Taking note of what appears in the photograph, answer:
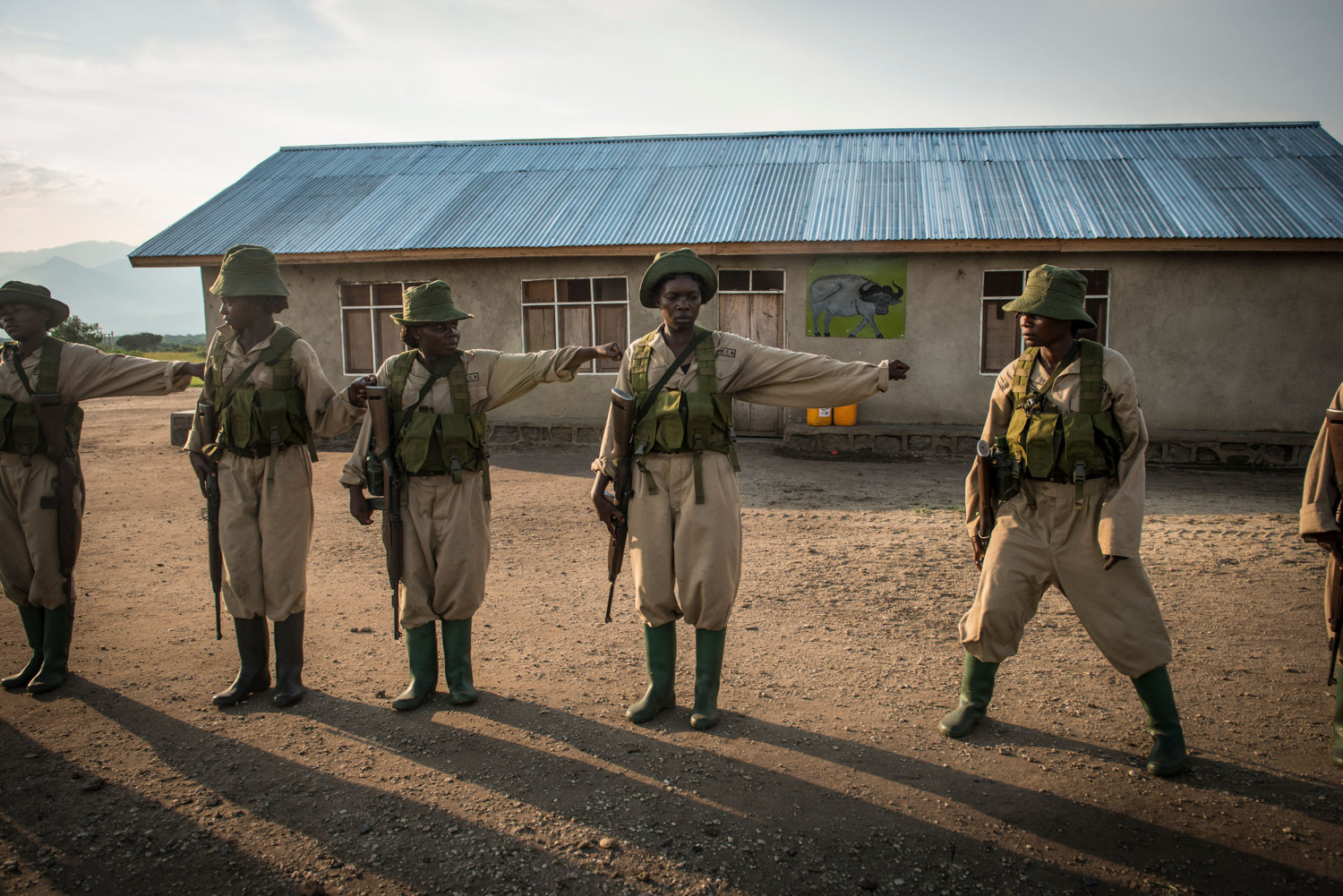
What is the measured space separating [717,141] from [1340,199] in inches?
353

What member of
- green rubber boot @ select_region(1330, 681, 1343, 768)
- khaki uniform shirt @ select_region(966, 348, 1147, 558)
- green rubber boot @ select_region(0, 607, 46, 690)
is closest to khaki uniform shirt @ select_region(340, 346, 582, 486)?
green rubber boot @ select_region(0, 607, 46, 690)

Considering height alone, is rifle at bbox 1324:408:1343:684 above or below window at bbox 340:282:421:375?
below

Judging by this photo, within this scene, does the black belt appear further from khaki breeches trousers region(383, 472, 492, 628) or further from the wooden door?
the wooden door

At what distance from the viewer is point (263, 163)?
1611 centimetres

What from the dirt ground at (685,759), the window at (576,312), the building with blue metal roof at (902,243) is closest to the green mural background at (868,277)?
the building with blue metal roof at (902,243)

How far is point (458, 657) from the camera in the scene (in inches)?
150

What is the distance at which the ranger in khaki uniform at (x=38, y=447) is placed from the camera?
3934mm

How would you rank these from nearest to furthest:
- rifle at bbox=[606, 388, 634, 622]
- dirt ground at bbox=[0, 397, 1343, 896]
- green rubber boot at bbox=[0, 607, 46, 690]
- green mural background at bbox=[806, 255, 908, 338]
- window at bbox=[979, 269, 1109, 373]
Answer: dirt ground at bbox=[0, 397, 1343, 896]
rifle at bbox=[606, 388, 634, 622]
green rubber boot at bbox=[0, 607, 46, 690]
window at bbox=[979, 269, 1109, 373]
green mural background at bbox=[806, 255, 908, 338]

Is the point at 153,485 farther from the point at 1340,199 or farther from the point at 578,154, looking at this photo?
the point at 1340,199

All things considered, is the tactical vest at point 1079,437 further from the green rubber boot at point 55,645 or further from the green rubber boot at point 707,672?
Result: the green rubber boot at point 55,645

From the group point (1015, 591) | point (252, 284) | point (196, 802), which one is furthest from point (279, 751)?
point (1015, 591)

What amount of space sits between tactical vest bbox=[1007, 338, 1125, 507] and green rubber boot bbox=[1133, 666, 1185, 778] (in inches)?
27.4

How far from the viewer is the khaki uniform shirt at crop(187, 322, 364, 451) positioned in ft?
12.4

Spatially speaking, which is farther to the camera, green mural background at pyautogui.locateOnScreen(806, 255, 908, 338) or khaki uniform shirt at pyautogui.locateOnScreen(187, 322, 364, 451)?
green mural background at pyautogui.locateOnScreen(806, 255, 908, 338)
